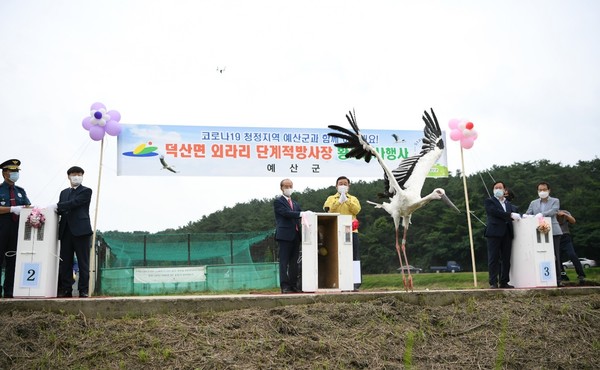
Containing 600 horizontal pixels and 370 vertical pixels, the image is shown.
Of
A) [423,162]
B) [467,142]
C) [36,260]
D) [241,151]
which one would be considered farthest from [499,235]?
[36,260]

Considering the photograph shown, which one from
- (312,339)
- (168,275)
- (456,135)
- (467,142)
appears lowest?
(312,339)

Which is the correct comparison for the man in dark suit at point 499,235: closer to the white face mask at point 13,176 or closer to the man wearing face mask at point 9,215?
→ the man wearing face mask at point 9,215

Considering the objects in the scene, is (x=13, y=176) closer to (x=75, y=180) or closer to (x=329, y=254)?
(x=75, y=180)

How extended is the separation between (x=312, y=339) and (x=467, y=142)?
5.99 meters

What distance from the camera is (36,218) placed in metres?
6.89

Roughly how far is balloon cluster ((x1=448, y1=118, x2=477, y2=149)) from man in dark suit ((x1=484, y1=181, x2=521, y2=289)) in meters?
2.03

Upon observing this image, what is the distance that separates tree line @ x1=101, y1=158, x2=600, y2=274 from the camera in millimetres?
43500

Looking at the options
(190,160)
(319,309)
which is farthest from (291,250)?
(190,160)

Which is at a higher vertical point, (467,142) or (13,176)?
(467,142)

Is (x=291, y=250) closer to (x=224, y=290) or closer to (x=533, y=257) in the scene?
(x=533, y=257)

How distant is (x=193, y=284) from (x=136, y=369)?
9249 millimetres

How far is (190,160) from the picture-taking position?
11203mm

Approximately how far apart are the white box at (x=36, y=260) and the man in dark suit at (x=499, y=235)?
581 cm

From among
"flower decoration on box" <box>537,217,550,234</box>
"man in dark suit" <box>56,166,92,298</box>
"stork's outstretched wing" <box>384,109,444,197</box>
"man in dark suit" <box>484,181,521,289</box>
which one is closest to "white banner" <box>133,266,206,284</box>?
"man in dark suit" <box>56,166,92,298</box>
